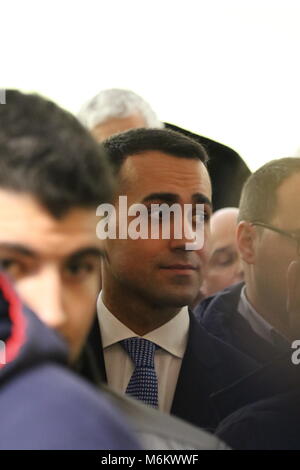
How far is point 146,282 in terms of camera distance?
0.85 meters

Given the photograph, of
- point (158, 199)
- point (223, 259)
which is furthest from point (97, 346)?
point (223, 259)

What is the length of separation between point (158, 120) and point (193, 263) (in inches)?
12.3

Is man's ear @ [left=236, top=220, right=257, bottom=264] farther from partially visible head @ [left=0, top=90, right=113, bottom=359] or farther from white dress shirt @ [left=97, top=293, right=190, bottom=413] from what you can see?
partially visible head @ [left=0, top=90, right=113, bottom=359]

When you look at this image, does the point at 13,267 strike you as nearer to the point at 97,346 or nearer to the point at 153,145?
the point at 97,346

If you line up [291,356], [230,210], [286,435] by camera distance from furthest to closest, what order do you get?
[230,210], [291,356], [286,435]

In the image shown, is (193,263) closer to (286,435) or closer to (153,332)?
(153,332)

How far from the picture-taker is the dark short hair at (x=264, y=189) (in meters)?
1.00

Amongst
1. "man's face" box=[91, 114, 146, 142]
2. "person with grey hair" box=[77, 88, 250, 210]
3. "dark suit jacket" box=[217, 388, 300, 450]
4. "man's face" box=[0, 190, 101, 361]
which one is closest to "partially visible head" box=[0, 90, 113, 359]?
"man's face" box=[0, 190, 101, 361]

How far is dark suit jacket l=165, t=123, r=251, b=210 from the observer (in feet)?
3.23

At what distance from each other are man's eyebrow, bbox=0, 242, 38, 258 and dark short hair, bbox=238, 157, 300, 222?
56 centimetres

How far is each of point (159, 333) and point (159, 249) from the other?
3.4 inches

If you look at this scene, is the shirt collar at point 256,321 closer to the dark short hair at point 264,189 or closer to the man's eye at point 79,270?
the dark short hair at point 264,189

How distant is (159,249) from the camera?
836 millimetres
